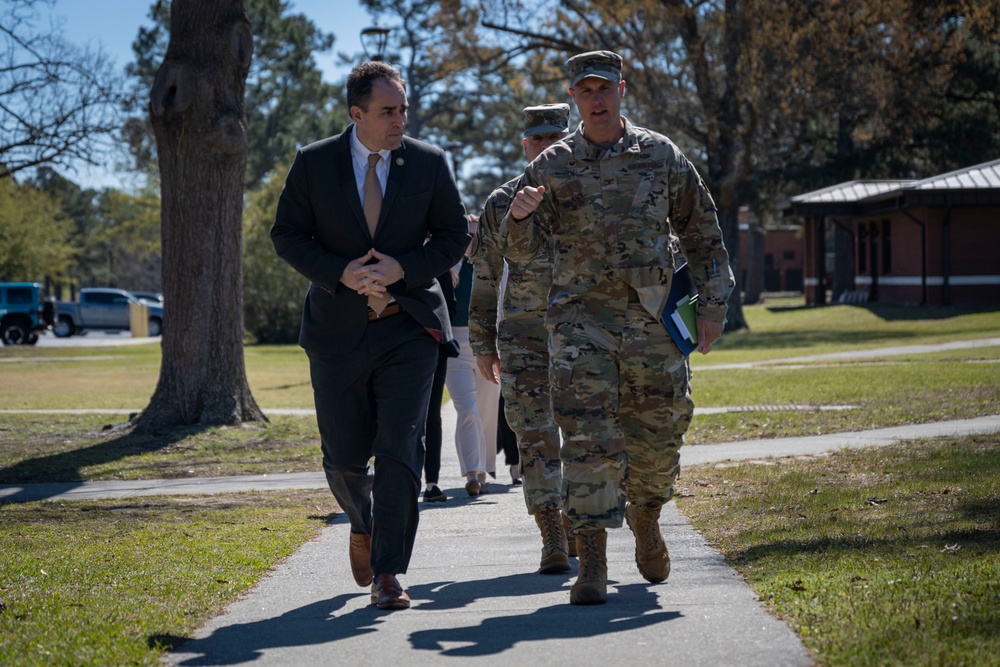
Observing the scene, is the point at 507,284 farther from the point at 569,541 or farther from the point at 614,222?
the point at 569,541

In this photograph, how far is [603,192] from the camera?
Result: 534 cm

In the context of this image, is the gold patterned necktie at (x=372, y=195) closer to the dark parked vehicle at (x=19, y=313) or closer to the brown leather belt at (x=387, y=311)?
the brown leather belt at (x=387, y=311)

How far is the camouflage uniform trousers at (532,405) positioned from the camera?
243 inches

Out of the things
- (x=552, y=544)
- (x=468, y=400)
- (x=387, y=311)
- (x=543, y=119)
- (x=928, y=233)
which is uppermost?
(x=928, y=233)

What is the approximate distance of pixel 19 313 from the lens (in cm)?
4462

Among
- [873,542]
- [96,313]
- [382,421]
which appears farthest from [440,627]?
[96,313]

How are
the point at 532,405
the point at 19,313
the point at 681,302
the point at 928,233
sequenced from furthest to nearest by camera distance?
the point at 19,313 < the point at 928,233 < the point at 532,405 < the point at 681,302

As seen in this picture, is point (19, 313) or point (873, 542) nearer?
point (873, 542)

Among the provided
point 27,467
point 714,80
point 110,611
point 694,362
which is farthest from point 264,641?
point 714,80

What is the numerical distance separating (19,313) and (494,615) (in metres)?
43.1

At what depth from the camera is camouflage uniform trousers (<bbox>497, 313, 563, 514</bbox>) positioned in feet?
20.2

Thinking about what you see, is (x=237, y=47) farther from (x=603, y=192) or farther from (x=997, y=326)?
(x=997, y=326)

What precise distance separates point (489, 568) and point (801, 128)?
3264 centimetres

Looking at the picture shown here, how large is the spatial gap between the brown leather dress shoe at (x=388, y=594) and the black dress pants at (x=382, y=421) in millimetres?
35
